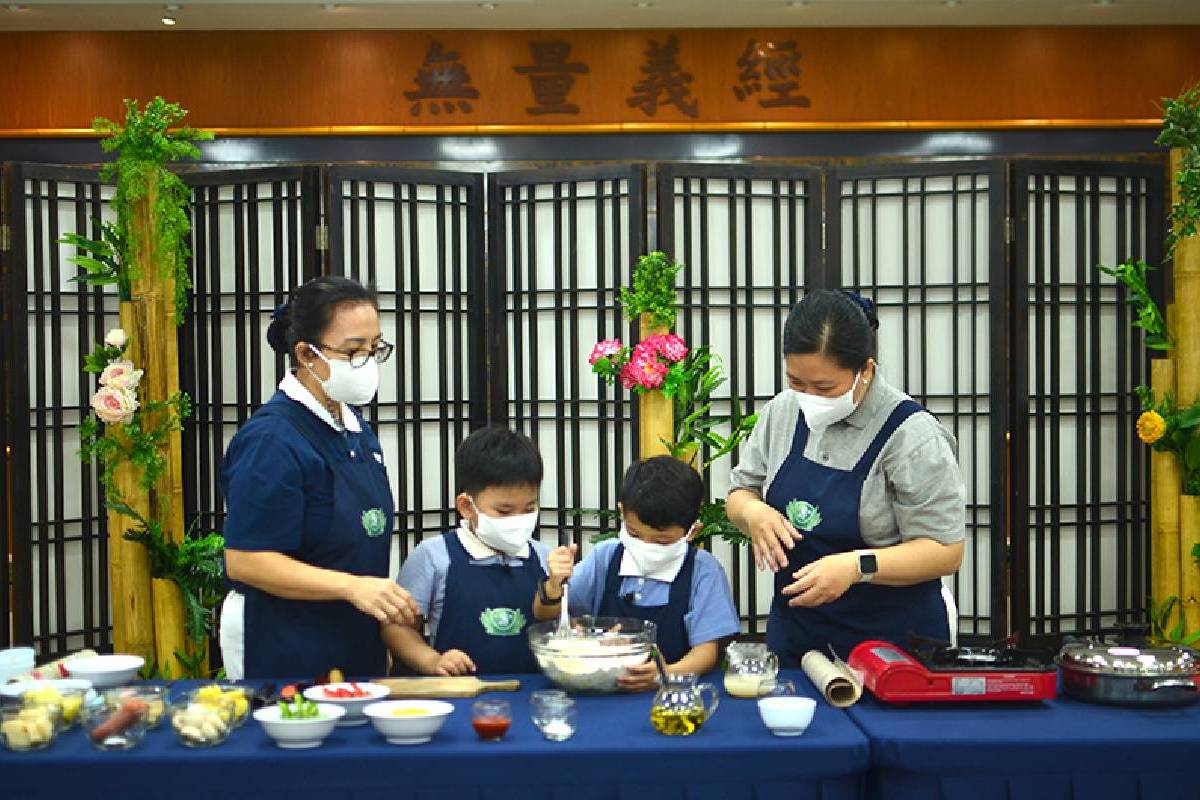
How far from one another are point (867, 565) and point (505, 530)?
2.48ft

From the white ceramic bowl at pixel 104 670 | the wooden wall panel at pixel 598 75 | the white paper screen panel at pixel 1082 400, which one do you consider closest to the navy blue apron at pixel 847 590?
the white ceramic bowl at pixel 104 670

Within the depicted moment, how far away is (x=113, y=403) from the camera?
478 cm

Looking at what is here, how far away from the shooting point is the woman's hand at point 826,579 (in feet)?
8.83

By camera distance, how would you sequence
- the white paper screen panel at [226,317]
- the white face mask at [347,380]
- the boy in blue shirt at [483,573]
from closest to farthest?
1. the white face mask at [347,380]
2. the boy in blue shirt at [483,573]
3. the white paper screen panel at [226,317]

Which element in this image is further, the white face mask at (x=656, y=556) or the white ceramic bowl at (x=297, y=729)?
the white face mask at (x=656, y=556)

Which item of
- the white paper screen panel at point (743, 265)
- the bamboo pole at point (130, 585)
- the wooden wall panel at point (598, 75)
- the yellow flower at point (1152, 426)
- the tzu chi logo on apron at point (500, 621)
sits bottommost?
the bamboo pole at point (130, 585)

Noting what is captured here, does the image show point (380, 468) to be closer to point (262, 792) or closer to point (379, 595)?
point (379, 595)

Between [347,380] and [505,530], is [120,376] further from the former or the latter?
[505,530]

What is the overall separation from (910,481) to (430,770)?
118cm

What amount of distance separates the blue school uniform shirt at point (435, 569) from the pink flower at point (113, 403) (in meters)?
2.20

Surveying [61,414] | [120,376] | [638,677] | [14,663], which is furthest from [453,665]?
[61,414]

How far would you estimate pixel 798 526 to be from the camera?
9.80ft

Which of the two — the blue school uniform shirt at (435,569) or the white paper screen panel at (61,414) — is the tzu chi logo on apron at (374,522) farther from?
the white paper screen panel at (61,414)

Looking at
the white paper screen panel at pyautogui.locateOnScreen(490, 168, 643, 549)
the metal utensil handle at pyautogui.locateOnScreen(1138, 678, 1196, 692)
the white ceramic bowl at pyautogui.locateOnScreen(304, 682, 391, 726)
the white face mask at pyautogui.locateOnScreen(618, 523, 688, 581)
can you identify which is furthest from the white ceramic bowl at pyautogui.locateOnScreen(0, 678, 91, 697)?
the white paper screen panel at pyautogui.locateOnScreen(490, 168, 643, 549)
